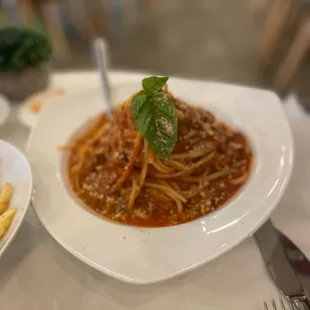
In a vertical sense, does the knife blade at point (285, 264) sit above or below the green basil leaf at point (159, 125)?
below

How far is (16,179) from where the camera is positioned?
1075 millimetres

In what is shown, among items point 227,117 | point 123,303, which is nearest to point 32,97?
point 227,117

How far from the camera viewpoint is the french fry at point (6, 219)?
91 centimetres

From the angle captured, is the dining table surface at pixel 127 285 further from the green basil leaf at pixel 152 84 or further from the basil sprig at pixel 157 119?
→ the green basil leaf at pixel 152 84

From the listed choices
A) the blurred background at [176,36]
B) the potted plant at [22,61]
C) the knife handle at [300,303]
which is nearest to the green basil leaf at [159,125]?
the knife handle at [300,303]

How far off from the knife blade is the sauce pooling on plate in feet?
0.48

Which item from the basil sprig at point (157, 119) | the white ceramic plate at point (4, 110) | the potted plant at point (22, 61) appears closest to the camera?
the basil sprig at point (157, 119)

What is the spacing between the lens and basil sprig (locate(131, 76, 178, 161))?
3.29 ft

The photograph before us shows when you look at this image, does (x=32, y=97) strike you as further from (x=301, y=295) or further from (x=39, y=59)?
(x=301, y=295)

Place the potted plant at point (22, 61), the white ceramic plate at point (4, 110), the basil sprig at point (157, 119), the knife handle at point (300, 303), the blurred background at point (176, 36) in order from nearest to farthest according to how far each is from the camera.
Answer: the knife handle at point (300, 303) → the basil sprig at point (157, 119) → the white ceramic plate at point (4, 110) → the potted plant at point (22, 61) → the blurred background at point (176, 36)

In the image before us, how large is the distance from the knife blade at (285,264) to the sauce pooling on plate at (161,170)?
146 millimetres

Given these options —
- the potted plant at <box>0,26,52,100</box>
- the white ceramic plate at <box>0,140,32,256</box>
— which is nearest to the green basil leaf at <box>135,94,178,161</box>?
the white ceramic plate at <box>0,140,32,256</box>

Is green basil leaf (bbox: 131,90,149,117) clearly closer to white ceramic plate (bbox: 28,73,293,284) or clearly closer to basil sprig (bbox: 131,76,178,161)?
basil sprig (bbox: 131,76,178,161)

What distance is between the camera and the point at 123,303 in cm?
93
